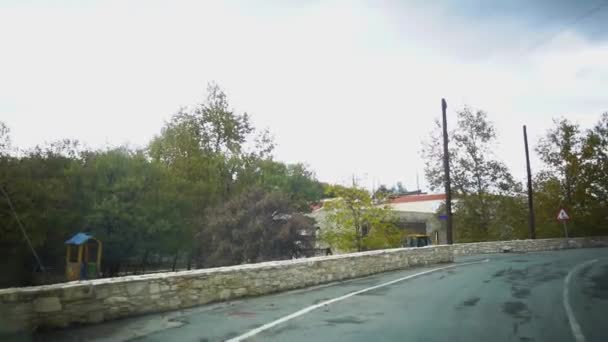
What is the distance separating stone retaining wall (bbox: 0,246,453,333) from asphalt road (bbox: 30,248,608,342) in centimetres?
32

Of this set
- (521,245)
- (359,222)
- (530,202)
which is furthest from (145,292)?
(530,202)

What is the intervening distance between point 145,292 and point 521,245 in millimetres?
29058

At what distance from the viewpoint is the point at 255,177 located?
37.7 metres

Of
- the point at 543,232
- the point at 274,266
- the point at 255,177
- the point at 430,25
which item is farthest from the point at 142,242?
the point at 543,232

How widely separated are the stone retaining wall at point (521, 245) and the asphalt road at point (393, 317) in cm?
1687

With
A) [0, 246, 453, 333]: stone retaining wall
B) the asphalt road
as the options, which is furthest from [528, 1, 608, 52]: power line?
[0, 246, 453, 333]: stone retaining wall

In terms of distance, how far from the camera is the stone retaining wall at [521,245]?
28.3 m

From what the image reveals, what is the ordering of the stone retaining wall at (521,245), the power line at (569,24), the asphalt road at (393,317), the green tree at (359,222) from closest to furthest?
the asphalt road at (393,317), the power line at (569,24), the stone retaining wall at (521,245), the green tree at (359,222)

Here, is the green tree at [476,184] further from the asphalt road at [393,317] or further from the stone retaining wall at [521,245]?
the asphalt road at [393,317]

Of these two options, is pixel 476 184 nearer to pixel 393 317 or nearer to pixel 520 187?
pixel 520 187

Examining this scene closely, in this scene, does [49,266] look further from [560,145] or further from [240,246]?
[560,145]

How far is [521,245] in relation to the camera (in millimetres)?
30094

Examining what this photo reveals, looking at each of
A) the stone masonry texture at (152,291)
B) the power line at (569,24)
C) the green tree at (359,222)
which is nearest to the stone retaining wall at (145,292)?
the stone masonry texture at (152,291)

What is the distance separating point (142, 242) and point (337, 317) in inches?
919
